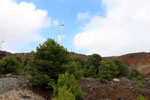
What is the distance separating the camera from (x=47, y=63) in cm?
1284

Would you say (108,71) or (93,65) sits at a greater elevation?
(93,65)

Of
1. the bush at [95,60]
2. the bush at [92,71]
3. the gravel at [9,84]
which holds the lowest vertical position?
the gravel at [9,84]

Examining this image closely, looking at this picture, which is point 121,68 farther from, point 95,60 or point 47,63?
point 47,63

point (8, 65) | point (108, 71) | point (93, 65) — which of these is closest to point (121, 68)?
point (93, 65)

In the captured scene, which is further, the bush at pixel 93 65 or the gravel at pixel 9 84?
the bush at pixel 93 65

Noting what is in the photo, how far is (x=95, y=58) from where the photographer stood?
97.8 ft

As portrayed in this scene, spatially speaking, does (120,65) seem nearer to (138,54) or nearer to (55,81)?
(55,81)

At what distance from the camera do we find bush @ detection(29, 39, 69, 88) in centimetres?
1259

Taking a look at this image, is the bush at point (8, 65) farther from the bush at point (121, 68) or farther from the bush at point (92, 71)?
the bush at point (121, 68)

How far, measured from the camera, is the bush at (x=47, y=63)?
41.3 ft

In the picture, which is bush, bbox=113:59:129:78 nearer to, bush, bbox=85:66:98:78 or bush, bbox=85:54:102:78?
bush, bbox=85:54:102:78

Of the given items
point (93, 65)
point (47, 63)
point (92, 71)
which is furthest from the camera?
point (93, 65)

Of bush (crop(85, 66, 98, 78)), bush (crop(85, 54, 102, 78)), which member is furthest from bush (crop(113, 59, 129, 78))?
bush (crop(85, 66, 98, 78))

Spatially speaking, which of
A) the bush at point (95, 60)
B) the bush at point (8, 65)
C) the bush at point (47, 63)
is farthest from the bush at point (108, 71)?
the bush at point (8, 65)
